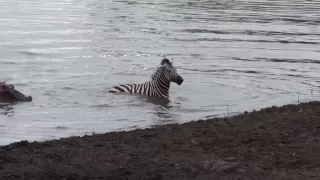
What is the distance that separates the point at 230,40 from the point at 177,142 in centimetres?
1594

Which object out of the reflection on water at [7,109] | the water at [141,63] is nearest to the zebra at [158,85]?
the water at [141,63]

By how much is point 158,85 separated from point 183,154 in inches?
279

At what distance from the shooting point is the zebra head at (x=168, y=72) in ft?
48.1

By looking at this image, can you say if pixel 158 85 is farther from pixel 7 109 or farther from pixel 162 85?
pixel 7 109

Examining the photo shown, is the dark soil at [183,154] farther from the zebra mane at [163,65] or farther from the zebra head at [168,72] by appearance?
the zebra mane at [163,65]

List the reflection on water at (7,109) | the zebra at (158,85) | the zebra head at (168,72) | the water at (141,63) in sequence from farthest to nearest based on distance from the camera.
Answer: the zebra at (158,85) → the zebra head at (168,72) → the water at (141,63) → the reflection on water at (7,109)

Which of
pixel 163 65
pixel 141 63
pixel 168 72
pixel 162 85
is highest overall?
pixel 163 65

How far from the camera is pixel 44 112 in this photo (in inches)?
498

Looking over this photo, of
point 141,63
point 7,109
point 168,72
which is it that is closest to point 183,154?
point 7,109

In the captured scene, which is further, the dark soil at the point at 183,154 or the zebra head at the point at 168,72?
the zebra head at the point at 168,72

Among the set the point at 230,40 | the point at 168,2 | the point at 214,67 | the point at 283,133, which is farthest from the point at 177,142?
the point at 168,2

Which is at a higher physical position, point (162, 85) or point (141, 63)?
point (141, 63)

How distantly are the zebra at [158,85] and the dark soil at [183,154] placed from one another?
5130 mm

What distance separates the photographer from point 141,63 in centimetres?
1888
